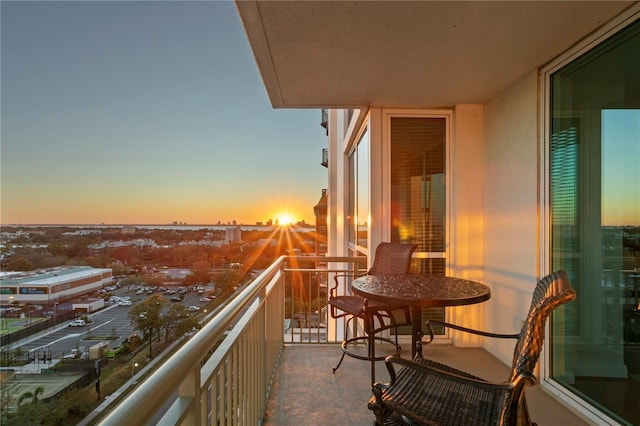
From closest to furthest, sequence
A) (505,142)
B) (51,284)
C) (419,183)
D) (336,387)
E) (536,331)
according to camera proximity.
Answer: (536,331), (51,284), (336,387), (505,142), (419,183)

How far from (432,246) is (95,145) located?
234 inches

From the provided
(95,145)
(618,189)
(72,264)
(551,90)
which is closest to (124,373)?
(72,264)

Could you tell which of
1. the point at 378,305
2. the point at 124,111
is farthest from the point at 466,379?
the point at 124,111

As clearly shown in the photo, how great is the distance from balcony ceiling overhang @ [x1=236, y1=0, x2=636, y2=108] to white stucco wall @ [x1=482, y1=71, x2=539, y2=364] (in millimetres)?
269

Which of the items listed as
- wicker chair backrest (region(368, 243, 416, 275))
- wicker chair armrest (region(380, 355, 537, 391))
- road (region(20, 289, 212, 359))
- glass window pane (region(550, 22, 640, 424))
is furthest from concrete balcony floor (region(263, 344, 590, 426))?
road (region(20, 289, 212, 359))

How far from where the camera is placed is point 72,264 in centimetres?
202

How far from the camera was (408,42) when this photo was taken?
Result: 2.41 meters

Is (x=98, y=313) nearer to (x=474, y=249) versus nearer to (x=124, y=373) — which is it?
(x=124, y=373)

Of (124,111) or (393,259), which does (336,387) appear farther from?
(124,111)

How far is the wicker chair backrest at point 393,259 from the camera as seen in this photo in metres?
3.11

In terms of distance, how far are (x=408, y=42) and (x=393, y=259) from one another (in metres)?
→ 1.87

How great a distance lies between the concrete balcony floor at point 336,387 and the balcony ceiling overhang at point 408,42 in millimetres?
2655

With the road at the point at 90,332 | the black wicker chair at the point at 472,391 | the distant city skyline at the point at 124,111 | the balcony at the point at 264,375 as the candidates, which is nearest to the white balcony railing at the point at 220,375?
the balcony at the point at 264,375

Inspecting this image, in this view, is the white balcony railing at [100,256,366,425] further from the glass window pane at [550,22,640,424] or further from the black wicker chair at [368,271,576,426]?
the glass window pane at [550,22,640,424]
